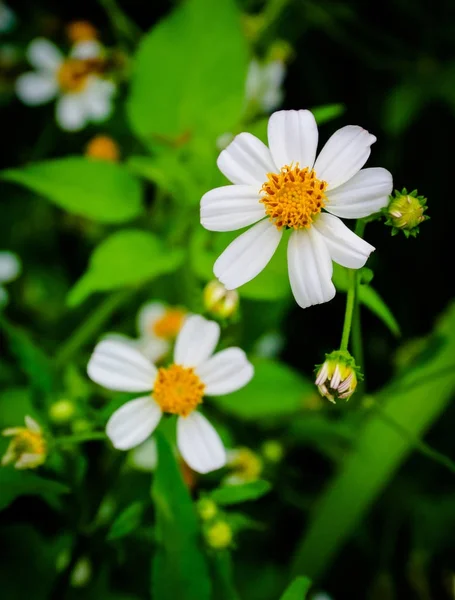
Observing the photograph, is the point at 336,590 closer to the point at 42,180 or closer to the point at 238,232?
the point at 238,232

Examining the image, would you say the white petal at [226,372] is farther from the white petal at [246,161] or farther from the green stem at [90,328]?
the green stem at [90,328]

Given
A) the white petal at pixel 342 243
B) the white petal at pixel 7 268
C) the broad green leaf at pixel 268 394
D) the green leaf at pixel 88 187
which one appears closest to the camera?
the white petal at pixel 342 243

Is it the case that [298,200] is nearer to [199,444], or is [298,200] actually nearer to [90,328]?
[199,444]

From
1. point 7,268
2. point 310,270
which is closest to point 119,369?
point 310,270

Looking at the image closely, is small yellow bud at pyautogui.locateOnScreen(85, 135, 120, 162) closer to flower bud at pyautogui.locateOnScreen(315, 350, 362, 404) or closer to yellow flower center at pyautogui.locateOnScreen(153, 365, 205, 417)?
yellow flower center at pyautogui.locateOnScreen(153, 365, 205, 417)

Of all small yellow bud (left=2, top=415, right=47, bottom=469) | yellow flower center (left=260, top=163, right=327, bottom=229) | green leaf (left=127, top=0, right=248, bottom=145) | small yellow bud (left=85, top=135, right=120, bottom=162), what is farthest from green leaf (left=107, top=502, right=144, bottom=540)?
small yellow bud (left=85, top=135, right=120, bottom=162)

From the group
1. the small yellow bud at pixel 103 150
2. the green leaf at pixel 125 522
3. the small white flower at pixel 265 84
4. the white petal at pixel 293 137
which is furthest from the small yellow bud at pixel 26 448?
the small white flower at pixel 265 84
